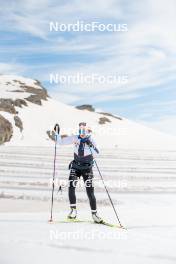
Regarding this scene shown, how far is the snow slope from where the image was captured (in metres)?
45.7

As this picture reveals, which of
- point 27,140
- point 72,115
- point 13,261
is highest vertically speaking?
→ point 72,115

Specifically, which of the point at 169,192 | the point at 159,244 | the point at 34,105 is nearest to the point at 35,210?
the point at 159,244

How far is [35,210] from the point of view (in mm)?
10789

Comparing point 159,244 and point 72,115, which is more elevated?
point 72,115

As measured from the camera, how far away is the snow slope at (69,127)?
45.7 m

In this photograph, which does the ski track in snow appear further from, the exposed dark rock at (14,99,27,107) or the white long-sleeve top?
the exposed dark rock at (14,99,27,107)

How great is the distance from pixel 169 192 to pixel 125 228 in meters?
6.62

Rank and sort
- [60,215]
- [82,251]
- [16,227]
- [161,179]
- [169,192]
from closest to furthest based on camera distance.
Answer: [82,251] → [16,227] → [60,215] → [169,192] → [161,179]

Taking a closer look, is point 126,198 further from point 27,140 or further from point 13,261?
point 27,140

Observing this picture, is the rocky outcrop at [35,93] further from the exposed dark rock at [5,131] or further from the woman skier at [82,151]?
the woman skier at [82,151]

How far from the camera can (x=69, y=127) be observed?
5728 centimetres

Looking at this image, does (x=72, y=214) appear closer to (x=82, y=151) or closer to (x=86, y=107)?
(x=82, y=151)

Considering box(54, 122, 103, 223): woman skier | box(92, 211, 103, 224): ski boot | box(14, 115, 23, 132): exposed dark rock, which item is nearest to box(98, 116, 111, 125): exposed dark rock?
box(14, 115, 23, 132): exposed dark rock

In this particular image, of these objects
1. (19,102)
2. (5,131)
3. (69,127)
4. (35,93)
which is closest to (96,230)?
(5,131)
